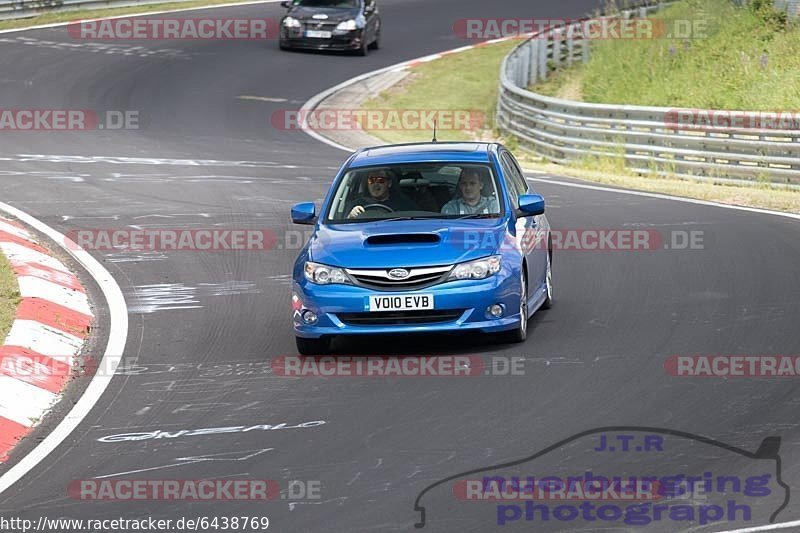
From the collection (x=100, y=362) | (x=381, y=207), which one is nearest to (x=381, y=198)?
(x=381, y=207)

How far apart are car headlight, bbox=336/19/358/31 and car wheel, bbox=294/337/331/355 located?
2730cm

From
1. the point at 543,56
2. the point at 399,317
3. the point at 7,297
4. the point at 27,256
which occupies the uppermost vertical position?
the point at 399,317

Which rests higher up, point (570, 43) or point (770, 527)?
point (770, 527)

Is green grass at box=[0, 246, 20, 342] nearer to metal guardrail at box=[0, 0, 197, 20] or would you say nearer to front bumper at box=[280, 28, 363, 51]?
front bumper at box=[280, 28, 363, 51]

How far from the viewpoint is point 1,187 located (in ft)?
65.3

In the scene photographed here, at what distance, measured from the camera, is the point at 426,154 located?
12.2 meters

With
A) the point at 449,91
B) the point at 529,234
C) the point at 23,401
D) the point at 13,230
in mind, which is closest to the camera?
the point at 23,401

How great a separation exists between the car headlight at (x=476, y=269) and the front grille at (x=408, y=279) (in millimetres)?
57

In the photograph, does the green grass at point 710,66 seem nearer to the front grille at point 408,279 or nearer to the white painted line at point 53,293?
the white painted line at point 53,293

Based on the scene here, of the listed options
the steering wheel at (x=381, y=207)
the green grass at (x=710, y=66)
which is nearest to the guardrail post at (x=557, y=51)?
the green grass at (x=710, y=66)

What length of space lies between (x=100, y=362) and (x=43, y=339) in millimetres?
658

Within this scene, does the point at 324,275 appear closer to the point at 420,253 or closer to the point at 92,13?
the point at 420,253

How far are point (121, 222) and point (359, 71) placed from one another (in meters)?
19.0

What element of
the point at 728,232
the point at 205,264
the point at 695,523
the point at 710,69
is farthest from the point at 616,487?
the point at 710,69
